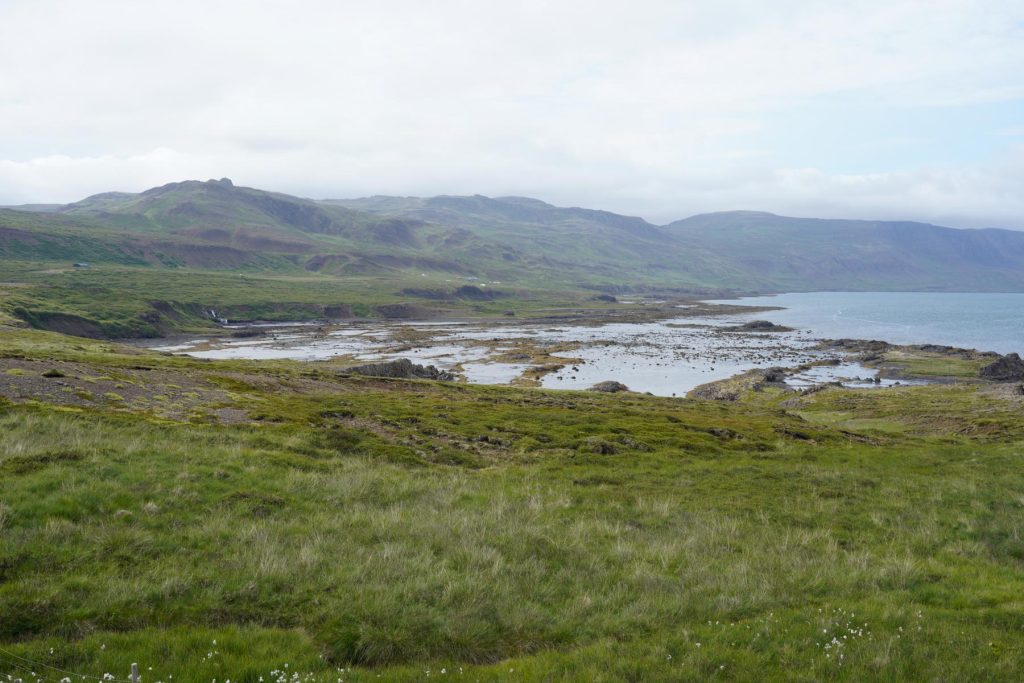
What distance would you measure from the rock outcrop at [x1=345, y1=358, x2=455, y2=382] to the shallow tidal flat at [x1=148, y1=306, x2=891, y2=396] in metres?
6.05

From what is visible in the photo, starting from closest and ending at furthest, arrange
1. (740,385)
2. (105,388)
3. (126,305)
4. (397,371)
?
(105,388) → (397,371) → (740,385) → (126,305)

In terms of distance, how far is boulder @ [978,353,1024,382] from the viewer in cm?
8819

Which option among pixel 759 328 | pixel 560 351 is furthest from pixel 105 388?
pixel 759 328

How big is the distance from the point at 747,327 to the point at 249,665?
187 metres

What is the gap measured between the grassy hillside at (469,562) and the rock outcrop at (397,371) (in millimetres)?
43408

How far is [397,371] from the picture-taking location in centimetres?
7594

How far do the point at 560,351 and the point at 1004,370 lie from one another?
72.2 m

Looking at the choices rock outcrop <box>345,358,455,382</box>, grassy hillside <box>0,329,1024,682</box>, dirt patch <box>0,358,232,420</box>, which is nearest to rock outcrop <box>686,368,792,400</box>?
rock outcrop <box>345,358,455,382</box>

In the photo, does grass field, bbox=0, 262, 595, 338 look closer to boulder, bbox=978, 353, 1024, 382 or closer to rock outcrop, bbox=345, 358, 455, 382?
rock outcrop, bbox=345, 358, 455, 382

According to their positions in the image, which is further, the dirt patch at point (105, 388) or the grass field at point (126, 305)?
the grass field at point (126, 305)

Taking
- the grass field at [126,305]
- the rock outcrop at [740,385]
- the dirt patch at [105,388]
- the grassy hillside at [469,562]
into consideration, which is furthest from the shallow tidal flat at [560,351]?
the grassy hillside at [469,562]

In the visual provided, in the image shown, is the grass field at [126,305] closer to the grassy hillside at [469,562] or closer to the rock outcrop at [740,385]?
the grassy hillside at [469,562]

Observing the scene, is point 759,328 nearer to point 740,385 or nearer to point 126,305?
point 740,385

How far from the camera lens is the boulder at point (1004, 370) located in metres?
88.2
